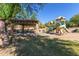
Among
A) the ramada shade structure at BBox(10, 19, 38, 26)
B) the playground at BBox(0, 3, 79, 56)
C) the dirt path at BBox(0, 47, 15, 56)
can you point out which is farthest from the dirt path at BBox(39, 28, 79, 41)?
the dirt path at BBox(0, 47, 15, 56)

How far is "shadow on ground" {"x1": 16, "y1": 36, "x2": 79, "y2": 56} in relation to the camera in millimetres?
2369

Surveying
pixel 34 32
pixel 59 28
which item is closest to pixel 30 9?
pixel 34 32

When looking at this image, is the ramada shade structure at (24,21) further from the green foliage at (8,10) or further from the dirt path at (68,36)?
the dirt path at (68,36)

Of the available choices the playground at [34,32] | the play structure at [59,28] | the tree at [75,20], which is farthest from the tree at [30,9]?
the tree at [75,20]

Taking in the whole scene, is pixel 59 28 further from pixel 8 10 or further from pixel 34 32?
pixel 8 10

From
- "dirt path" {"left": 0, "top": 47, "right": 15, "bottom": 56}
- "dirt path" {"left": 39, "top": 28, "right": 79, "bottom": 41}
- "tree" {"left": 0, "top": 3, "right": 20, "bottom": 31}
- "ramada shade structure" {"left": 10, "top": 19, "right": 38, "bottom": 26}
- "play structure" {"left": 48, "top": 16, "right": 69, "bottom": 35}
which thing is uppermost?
"tree" {"left": 0, "top": 3, "right": 20, "bottom": 31}

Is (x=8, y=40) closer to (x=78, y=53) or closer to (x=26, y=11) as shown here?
(x=26, y=11)

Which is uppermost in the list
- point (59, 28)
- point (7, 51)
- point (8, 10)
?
point (8, 10)

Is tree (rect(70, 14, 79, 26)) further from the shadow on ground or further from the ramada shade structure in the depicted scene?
the ramada shade structure

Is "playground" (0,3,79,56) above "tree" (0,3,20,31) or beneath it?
beneath

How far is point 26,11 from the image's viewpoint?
2.48 meters

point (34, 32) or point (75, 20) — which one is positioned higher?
point (75, 20)

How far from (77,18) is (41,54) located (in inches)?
22.3

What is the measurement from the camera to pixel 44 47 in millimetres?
2408
